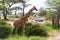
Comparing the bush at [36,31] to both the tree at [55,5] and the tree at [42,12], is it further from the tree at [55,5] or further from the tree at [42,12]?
the tree at [42,12]

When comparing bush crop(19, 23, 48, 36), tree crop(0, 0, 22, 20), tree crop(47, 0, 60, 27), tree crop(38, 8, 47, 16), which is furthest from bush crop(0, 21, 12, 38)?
tree crop(0, 0, 22, 20)

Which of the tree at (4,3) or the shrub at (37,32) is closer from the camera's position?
the shrub at (37,32)

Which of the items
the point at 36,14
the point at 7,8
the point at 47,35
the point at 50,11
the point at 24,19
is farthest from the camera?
the point at 7,8

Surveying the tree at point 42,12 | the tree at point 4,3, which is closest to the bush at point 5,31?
the tree at point 42,12

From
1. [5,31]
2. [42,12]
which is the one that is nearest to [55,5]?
[42,12]

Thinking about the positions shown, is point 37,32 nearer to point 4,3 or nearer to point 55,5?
point 55,5

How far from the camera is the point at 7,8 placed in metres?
10.2

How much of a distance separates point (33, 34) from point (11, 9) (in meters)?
4.61

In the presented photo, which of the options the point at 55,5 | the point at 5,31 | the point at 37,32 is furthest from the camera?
the point at 55,5

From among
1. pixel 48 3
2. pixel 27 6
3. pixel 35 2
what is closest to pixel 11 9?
pixel 27 6

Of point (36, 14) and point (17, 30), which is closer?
point (17, 30)

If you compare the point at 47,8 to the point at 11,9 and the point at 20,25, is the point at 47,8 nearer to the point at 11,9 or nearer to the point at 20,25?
the point at 11,9

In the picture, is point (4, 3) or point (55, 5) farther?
point (4, 3)

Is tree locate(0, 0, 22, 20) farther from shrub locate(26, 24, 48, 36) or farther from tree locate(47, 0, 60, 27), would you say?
shrub locate(26, 24, 48, 36)
